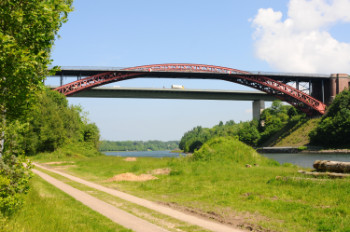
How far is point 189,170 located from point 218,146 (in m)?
6.45

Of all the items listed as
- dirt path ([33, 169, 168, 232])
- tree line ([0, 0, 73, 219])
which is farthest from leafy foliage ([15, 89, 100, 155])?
tree line ([0, 0, 73, 219])

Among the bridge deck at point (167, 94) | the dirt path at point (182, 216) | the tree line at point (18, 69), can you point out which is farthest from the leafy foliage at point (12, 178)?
the bridge deck at point (167, 94)

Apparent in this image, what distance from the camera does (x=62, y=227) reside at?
29.8 feet

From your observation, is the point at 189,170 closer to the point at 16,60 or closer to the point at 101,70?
the point at 16,60

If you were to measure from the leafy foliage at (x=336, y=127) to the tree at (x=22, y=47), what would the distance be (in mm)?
76617

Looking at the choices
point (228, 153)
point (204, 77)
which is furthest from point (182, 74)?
point (228, 153)

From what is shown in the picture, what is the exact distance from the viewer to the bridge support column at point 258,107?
113 metres

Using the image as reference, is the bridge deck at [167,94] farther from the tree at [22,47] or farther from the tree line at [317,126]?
the tree at [22,47]

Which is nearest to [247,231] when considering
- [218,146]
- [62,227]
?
[62,227]

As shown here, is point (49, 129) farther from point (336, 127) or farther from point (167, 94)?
point (336, 127)

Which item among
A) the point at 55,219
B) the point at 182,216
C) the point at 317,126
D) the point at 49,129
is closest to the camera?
the point at 55,219

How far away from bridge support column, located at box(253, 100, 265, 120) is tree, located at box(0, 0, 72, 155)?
109 meters

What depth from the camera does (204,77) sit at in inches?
3334

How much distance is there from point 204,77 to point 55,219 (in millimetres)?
76844
